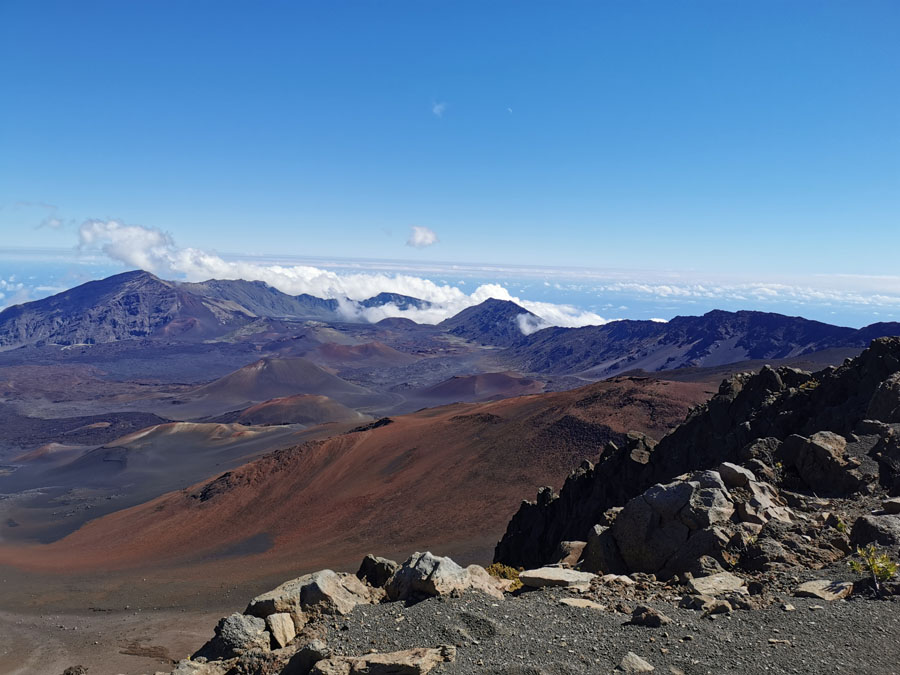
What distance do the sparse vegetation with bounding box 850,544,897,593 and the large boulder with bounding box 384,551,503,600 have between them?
5.44 metres

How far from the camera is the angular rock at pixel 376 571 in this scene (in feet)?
34.7

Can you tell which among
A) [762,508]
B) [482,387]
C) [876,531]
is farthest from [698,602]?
[482,387]

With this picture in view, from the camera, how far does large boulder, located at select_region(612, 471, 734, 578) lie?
10233 millimetres

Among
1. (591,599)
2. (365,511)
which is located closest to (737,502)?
(591,599)

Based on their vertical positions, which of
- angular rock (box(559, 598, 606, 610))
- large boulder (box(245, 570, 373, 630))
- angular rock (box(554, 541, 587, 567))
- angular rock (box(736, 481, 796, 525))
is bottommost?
angular rock (box(554, 541, 587, 567))

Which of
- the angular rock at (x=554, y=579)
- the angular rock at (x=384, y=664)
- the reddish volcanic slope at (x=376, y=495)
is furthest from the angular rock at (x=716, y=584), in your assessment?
the reddish volcanic slope at (x=376, y=495)

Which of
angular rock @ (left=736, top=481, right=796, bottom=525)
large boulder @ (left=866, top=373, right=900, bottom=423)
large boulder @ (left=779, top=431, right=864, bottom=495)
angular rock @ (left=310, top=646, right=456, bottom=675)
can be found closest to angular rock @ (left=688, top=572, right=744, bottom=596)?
angular rock @ (left=736, top=481, right=796, bottom=525)

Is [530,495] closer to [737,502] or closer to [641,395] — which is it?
[641,395]

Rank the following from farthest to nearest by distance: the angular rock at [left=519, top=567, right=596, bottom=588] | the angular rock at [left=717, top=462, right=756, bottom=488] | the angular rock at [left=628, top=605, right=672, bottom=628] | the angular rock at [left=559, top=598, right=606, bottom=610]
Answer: the angular rock at [left=717, top=462, right=756, bottom=488] → the angular rock at [left=519, top=567, right=596, bottom=588] → the angular rock at [left=559, top=598, right=606, bottom=610] → the angular rock at [left=628, top=605, right=672, bottom=628]

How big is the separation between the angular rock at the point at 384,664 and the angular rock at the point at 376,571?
10.4ft

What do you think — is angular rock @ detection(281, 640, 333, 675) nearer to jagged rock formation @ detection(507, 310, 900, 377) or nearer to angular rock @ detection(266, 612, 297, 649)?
angular rock @ detection(266, 612, 297, 649)

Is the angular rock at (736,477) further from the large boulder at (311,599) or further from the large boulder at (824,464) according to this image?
the large boulder at (311,599)

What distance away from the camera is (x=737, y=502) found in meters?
11.1

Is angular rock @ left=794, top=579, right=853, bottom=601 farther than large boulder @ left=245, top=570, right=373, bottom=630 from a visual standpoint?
No
